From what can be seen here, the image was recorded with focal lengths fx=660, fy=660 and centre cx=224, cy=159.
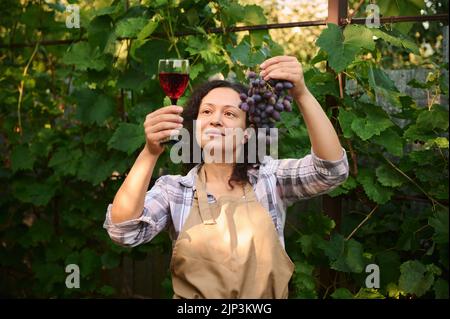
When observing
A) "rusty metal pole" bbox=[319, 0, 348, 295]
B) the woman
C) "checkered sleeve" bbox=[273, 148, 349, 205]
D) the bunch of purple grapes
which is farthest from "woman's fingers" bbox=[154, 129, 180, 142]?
"rusty metal pole" bbox=[319, 0, 348, 295]

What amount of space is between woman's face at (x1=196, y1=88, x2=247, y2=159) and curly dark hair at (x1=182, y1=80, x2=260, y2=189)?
2.2 inches

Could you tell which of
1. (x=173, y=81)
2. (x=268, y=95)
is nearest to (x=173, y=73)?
(x=173, y=81)

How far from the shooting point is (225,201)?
204 centimetres

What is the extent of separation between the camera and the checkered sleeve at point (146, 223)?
1.94 metres

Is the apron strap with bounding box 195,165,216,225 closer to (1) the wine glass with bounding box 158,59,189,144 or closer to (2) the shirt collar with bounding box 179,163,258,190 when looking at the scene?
(2) the shirt collar with bounding box 179,163,258,190

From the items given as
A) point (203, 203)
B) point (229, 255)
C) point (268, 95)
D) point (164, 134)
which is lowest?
point (229, 255)

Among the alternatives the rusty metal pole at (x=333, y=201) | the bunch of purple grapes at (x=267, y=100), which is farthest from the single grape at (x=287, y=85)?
the rusty metal pole at (x=333, y=201)

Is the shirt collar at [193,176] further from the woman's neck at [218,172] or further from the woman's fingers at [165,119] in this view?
the woman's fingers at [165,119]

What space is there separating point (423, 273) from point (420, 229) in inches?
8.0

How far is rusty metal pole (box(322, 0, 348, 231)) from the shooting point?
9.45ft

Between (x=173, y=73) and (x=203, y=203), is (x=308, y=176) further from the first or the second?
(x=173, y=73)

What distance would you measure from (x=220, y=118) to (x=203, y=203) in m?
0.27

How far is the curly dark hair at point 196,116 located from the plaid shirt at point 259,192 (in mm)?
36

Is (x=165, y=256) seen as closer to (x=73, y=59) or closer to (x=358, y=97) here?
(x=73, y=59)
